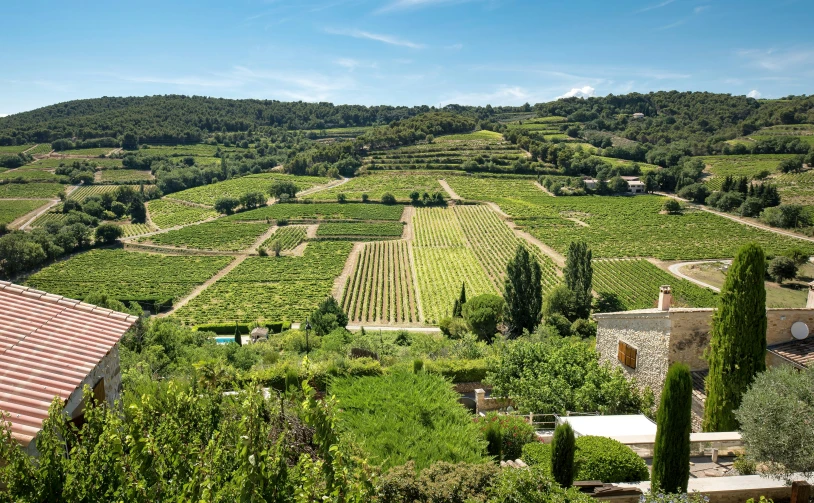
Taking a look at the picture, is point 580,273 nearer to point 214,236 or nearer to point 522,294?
point 522,294

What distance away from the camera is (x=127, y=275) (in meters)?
64.4

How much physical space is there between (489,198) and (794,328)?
85066mm

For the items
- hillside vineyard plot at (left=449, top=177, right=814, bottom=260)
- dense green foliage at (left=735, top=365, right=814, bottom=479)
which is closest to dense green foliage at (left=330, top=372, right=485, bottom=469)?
dense green foliage at (left=735, top=365, right=814, bottom=479)

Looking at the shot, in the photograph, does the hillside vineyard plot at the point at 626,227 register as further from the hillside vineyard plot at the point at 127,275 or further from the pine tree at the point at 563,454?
the pine tree at the point at 563,454

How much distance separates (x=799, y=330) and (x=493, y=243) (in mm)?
56806

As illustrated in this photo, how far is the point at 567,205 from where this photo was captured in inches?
3711

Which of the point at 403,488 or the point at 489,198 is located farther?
the point at 489,198

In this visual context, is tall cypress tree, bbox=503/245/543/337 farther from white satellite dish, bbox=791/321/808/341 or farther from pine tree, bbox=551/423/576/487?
pine tree, bbox=551/423/576/487

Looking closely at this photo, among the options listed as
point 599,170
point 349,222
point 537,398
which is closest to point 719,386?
point 537,398

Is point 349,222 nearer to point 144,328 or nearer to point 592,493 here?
point 144,328

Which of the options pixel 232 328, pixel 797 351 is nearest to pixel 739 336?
pixel 797 351

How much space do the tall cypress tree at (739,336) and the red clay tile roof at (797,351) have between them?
1.63 metres

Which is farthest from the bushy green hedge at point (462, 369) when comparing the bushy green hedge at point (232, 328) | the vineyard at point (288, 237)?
the vineyard at point (288, 237)

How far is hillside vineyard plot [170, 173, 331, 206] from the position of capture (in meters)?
109
